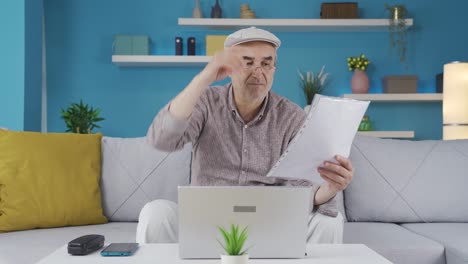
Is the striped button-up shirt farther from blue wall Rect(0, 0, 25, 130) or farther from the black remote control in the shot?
blue wall Rect(0, 0, 25, 130)

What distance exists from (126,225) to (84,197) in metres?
0.22

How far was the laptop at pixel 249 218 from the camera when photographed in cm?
118

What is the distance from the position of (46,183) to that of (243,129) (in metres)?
0.98

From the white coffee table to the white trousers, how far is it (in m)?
0.19

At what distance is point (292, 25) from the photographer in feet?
14.6

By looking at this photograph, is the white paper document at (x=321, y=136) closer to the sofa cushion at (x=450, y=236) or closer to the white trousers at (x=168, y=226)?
the white trousers at (x=168, y=226)

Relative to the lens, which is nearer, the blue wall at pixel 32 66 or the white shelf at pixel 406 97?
the blue wall at pixel 32 66

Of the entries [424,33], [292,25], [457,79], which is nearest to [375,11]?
[424,33]

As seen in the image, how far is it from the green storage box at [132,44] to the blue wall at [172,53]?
177 millimetres

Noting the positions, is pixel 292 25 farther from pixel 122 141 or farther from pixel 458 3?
pixel 122 141

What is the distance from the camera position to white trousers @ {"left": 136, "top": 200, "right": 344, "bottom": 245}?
157cm

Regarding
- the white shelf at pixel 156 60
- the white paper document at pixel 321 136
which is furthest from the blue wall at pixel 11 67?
the white paper document at pixel 321 136

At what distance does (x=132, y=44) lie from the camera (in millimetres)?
4441

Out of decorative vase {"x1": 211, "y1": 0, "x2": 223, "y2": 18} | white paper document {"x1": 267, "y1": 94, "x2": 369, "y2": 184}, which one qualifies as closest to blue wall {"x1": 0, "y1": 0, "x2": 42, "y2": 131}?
decorative vase {"x1": 211, "y1": 0, "x2": 223, "y2": 18}
